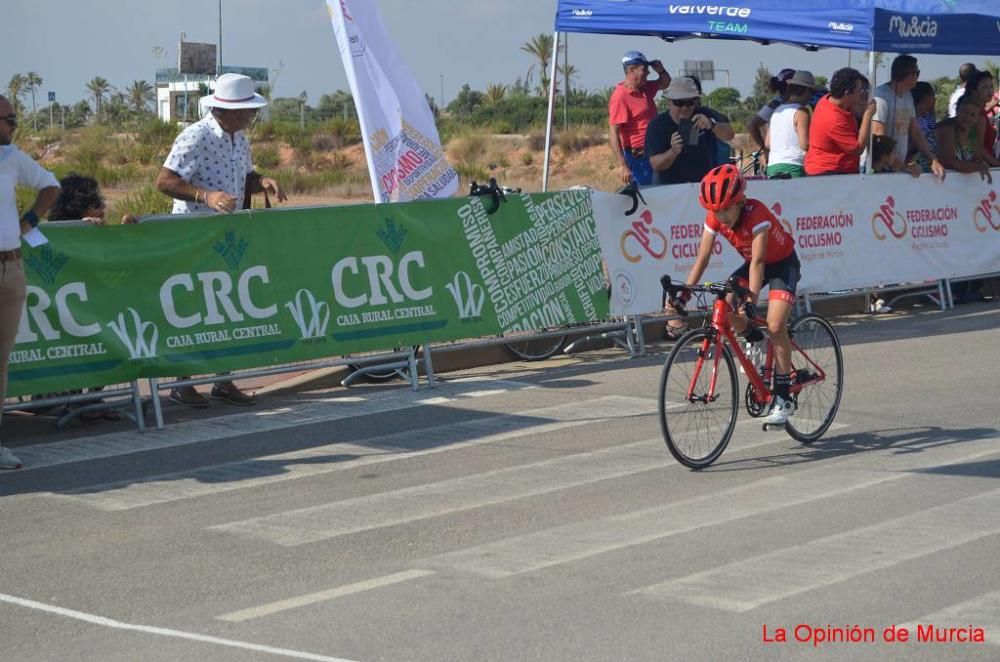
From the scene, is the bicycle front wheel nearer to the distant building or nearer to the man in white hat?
the man in white hat

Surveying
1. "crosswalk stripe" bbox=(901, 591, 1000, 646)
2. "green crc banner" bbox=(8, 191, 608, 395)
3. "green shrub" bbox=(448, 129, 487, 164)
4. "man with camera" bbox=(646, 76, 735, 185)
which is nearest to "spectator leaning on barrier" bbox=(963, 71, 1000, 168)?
"man with camera" bbox=(646, 76, 735, 185)

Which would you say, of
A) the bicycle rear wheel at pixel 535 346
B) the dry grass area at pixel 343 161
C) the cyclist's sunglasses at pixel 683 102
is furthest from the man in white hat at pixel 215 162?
the dry grass area at pixel 343 161

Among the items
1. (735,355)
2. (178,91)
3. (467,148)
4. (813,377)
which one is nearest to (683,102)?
(813,377)

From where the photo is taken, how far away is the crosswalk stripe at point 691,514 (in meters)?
6.93

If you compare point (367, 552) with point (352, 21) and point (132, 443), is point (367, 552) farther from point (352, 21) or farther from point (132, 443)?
point (352, 21)

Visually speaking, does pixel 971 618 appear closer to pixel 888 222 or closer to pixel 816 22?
pixel 888 222

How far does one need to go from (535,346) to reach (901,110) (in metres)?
6.07

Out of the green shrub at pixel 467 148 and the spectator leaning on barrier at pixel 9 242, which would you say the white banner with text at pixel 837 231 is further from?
the green shrub at pixel 467 148

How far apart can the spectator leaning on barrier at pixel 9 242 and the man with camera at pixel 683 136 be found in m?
6.92

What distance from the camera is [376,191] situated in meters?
13.2

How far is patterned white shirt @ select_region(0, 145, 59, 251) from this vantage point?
909cm

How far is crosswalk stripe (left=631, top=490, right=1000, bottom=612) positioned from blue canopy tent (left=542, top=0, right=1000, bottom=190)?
9.06 metres

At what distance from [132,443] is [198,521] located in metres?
2.44

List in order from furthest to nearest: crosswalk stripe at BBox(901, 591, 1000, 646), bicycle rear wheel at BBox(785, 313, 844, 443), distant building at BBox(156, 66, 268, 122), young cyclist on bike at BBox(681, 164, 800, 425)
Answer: distant building at BBox(156, 66, 268, 122), bicycle rear wheel at BBox(785, 313, 844, 443), young cyclist on bike at BBox(681, 164, 800, 425), crosswalk stripe at BBox(901, 591, 1000, 646)
